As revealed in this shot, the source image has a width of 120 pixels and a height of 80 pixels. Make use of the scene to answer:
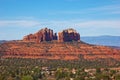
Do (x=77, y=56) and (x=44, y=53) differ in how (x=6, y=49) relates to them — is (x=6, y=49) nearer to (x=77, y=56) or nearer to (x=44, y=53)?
(x=44, y=53)

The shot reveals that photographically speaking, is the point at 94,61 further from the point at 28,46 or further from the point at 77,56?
the point at 28,46

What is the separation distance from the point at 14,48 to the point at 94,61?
146 feet

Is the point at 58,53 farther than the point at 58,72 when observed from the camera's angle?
Yes

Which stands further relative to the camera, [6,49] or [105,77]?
[6,49]

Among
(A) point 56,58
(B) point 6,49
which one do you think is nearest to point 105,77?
(A) point 56,58

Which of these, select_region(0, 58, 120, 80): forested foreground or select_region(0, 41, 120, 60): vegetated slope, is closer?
select_region(0, 58, 120, 80): forested foreground

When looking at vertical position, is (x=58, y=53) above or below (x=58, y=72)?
above

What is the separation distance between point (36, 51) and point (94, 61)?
3262cm

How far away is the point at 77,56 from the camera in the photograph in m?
190

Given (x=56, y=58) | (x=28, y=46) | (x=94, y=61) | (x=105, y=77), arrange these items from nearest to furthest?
(x=105, y=77), (x=94, y=61), (x=56, y=58), (x=28, y=46)

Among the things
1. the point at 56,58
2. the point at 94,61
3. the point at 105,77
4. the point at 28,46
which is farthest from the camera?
the point at 28,46

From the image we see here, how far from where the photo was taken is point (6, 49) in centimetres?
19400

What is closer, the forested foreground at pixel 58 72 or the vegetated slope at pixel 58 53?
the forested foreground at pixel 58 72

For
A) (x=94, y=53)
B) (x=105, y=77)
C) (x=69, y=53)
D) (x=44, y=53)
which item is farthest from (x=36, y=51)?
(x=105, y=77)
